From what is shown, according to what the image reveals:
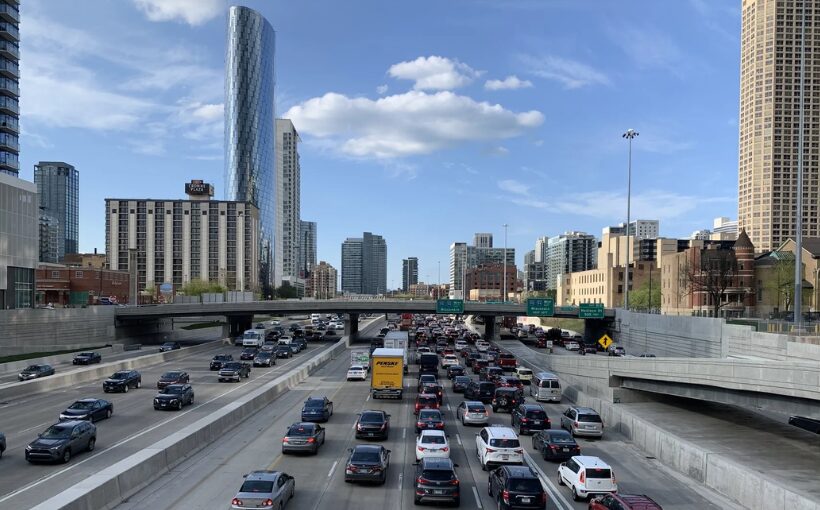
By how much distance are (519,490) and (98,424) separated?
2138cm

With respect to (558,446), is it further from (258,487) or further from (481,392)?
(481,392)

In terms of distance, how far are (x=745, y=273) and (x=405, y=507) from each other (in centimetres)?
9135

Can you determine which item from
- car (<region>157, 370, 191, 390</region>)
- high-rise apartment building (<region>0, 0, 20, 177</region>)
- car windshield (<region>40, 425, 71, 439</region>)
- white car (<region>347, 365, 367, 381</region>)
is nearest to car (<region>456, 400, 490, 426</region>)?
car windshield (<region>40, 425, 71, 439</region>)

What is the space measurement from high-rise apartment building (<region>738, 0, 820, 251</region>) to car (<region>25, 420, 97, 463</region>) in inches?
7304

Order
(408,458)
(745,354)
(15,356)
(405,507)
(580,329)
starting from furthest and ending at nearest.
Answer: (580,329) < (15,356) < (745,354) < (408,458) < (405,507)

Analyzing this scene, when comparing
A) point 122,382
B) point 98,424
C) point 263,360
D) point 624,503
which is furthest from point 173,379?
point 624,503

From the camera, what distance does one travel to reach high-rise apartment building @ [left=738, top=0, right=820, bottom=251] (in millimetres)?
169250

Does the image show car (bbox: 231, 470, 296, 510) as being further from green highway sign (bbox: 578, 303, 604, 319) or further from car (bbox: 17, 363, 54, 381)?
green highway sign (bbox: 578, 303, 604, 319)

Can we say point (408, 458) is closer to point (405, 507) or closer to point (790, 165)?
point (405, 507)

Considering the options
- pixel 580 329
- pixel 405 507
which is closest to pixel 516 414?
pixel 405 507

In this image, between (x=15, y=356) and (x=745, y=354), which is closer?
(x=745, y=354)

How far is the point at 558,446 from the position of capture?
2372 cm

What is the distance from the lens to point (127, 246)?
617ft

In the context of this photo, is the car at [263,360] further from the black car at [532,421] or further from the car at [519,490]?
the car at [519,490]
